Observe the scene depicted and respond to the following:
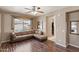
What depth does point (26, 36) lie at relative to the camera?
7.30 ft

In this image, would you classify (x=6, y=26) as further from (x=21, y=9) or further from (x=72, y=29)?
(x=72, y=29)

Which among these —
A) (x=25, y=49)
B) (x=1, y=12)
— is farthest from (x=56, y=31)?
(x=1, y=12)

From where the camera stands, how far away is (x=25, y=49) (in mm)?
2088

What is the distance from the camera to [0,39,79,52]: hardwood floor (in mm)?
2027

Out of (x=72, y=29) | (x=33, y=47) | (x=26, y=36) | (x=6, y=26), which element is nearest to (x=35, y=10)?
(x=26, y=36)

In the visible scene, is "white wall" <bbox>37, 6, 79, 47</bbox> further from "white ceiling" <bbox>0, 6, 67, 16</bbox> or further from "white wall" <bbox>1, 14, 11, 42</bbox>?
"white wall" <bbox>1, 14, 11, 42</bbox>

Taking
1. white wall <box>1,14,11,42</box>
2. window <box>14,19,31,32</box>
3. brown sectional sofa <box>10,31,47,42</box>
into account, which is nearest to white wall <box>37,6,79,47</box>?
brown sectional sofa <box>10,31,47,42</box>

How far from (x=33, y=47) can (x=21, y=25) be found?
63 cm

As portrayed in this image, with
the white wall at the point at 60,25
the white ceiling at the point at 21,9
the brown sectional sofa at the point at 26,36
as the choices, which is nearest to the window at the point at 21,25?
the brown sectional sofa at the point at 26,36
